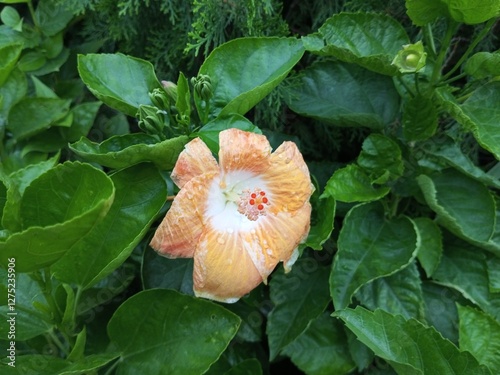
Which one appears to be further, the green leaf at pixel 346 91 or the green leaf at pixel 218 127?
the green leaf at pixel 346 91

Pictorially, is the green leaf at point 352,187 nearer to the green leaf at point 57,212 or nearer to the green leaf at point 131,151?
the green leaf at point 131,151

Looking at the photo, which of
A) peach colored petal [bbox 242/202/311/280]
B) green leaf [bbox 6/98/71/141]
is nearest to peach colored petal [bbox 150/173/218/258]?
peach colored petal [bbox 242/202/311/280]

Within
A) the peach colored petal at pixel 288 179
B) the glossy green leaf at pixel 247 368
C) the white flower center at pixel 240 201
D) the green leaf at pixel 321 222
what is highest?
the peach colored petal at pixel 288 179

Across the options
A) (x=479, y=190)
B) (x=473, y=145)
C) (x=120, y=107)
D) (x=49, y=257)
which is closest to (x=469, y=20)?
(x=479, y=190)

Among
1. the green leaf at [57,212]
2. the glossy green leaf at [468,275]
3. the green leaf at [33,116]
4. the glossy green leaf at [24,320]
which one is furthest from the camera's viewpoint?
the green leaf at [33,116]

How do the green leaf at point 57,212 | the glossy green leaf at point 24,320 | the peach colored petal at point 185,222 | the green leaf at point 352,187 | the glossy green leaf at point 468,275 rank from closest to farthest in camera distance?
1. the green leaf at point 57,212
2. the peach colored petal at point 185,222
3. the glossy green leaf at point 24,320
4. the green leaf at point 352,187
5. the glossy green leaf at point 468,275

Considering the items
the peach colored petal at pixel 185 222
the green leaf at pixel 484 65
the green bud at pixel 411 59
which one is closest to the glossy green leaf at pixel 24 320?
the peach colored petal at pixel 185 222
